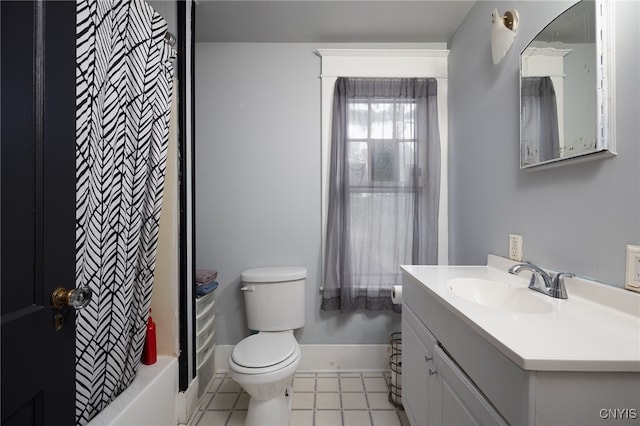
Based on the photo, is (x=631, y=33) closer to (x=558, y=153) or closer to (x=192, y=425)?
(x=558, y=153)

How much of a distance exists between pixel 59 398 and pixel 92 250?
42cm

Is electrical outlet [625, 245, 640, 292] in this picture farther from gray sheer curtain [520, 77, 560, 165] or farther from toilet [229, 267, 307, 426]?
toilet [229, 267, 307, 426]

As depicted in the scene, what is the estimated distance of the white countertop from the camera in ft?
1.86

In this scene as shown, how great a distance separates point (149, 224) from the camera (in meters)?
1.20

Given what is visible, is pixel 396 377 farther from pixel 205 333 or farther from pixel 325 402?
pixel 205 333

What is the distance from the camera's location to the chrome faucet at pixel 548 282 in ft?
3.18

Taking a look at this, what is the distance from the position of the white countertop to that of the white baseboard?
4.00 ft

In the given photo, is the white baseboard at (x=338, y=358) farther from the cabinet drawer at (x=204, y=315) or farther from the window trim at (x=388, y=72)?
the window trim at (x=388, y=72)

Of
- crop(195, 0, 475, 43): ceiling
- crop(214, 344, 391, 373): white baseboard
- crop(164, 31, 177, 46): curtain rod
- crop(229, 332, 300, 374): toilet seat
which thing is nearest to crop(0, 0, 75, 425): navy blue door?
crop(164, 31, 177, 46): curtain rod

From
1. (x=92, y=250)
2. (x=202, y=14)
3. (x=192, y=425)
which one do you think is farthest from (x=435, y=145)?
(x=192, y=425)

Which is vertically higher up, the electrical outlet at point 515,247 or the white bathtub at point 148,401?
the electrical outlet at point 515,247

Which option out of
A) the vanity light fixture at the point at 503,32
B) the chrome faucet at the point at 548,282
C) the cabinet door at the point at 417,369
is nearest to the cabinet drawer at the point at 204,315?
the cabinet door at the point at 417,369

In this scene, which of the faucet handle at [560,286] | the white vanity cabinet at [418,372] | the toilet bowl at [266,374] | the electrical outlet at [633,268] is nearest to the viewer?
the electrical outlet at [633,268]

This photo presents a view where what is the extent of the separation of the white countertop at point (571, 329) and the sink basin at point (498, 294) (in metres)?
0.04
